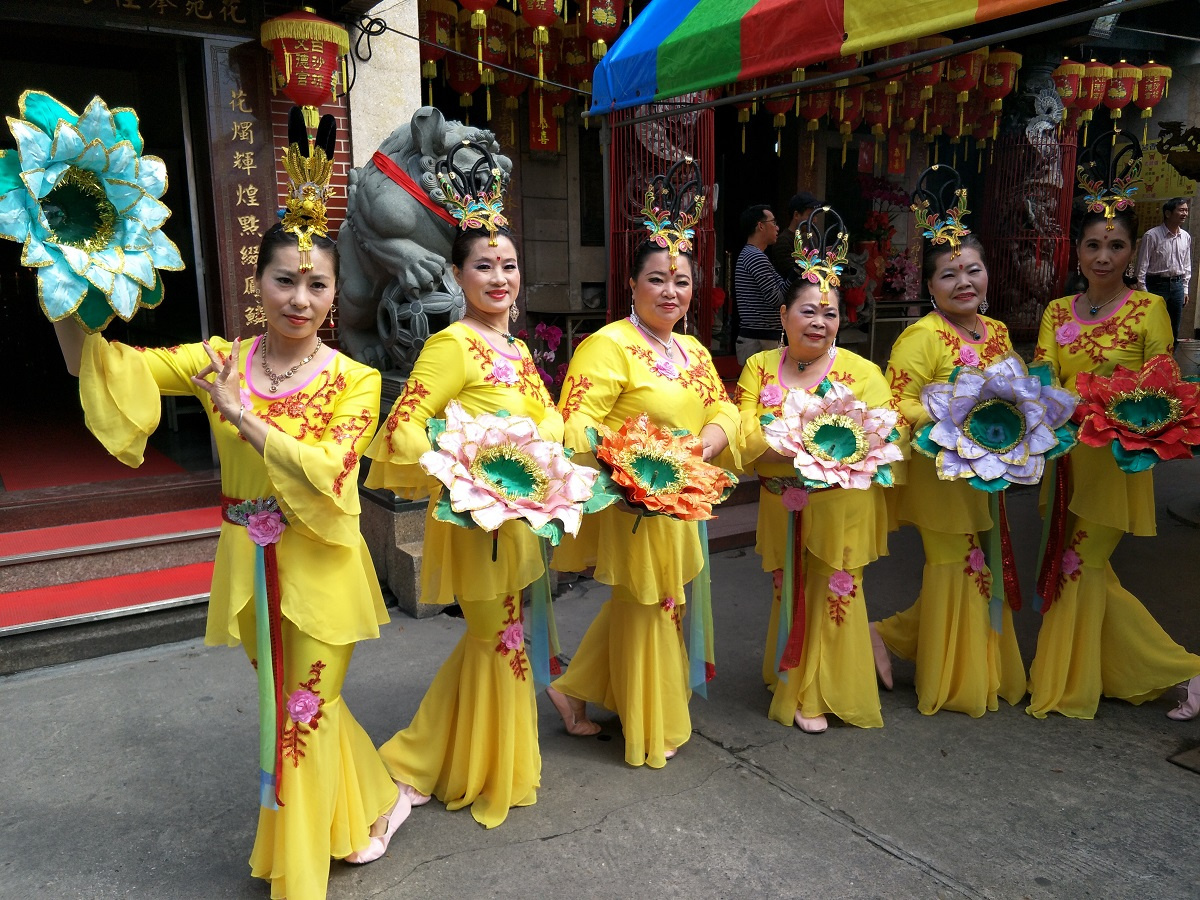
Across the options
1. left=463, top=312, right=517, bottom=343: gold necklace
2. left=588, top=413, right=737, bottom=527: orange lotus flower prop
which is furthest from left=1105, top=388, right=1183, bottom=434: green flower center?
left=463, top=312, right=517, bottom=343: gold necklace

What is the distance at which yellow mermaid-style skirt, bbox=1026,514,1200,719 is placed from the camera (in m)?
3.42

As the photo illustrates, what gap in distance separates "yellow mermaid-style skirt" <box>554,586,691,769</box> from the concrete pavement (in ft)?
0.31

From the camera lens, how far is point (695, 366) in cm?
308

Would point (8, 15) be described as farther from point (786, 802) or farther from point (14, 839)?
point (786, 802)

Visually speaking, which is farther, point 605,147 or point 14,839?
point 605,147

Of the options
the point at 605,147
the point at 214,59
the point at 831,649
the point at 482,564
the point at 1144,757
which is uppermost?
the point at 214,59

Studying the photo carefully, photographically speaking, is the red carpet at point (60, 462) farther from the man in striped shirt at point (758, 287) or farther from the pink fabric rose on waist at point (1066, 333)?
the pink fabric rose on waist at point (1066, 333)

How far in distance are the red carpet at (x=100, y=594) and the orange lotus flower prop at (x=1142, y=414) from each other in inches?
146

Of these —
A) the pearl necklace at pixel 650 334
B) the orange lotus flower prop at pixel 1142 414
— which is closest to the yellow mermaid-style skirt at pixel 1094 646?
the orange lotus flower prop at pixel 1142 414

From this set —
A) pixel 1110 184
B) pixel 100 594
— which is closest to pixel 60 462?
pixel 100 594

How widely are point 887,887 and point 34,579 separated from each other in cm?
373

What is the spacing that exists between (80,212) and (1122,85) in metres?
9.60

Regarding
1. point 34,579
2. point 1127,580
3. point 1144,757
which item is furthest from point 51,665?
point 1127,580

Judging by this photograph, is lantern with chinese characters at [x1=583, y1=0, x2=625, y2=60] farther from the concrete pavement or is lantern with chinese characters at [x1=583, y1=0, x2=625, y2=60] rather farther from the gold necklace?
the concrete pavement
